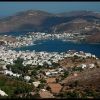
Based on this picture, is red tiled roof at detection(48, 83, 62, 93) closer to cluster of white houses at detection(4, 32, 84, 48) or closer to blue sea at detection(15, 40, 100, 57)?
blue sea at detection(15, 40, 100, 57)

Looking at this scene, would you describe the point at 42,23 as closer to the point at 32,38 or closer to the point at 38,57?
the point at 32,38

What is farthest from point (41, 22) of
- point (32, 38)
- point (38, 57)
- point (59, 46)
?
point (38, 57)

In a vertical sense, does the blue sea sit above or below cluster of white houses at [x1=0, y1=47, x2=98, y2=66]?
below

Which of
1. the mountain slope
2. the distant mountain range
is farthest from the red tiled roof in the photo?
the mountain slope

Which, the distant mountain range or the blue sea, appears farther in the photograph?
the distant mountain range

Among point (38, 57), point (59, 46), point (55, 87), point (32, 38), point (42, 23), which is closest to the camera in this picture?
point (55, 87)

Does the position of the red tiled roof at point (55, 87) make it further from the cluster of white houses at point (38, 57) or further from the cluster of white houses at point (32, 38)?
the cluster of white houses at point (32, 38)

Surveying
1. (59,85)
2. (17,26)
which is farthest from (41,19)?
(59,85)

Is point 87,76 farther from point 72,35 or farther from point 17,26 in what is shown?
point 17,26
